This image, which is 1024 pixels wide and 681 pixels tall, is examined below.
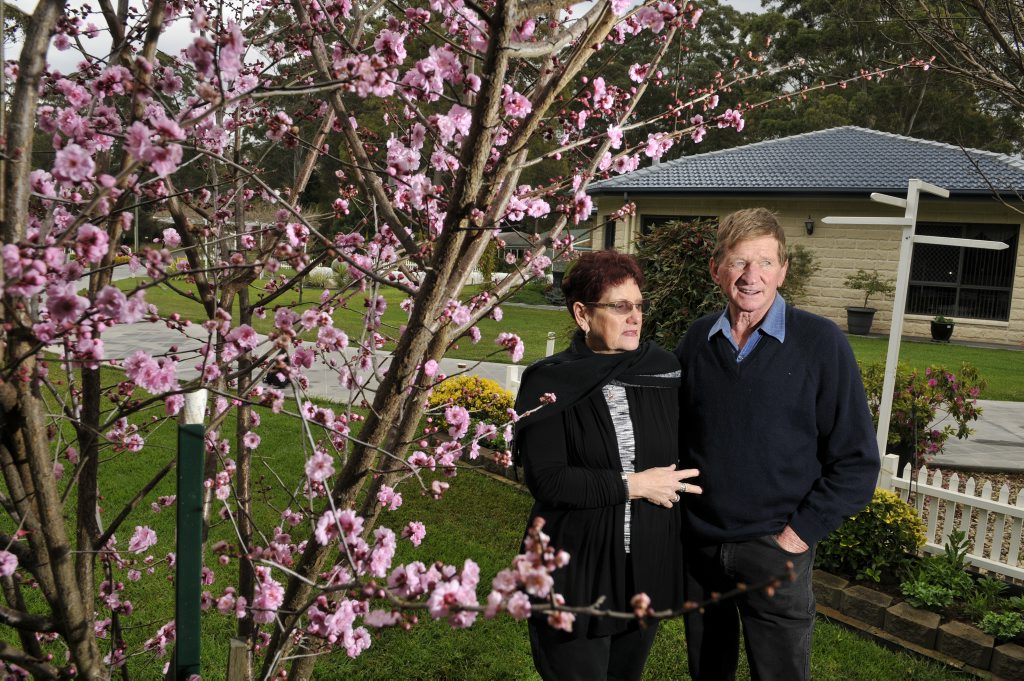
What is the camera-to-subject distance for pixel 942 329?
16.0 m

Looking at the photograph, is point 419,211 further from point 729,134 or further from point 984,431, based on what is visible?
point 729,134

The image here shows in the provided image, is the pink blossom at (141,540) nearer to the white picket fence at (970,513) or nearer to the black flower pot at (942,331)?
the white picket fence at (970,513)

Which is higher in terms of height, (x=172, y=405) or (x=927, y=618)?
(x=172, y=405)

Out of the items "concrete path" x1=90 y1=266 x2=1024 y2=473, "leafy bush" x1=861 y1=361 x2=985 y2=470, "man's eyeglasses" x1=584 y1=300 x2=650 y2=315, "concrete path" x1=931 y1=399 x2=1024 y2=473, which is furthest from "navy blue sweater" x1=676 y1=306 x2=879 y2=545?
"concrete path" x1=931 y1=399 x2=1024 y2=473

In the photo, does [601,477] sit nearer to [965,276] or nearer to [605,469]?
[605,469]

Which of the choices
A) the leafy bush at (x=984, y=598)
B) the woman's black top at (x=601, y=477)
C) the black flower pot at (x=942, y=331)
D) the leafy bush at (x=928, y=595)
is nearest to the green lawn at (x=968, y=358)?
the black flower pot at (x=942, y=331)

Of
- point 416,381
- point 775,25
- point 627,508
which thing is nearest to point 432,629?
point 627,508

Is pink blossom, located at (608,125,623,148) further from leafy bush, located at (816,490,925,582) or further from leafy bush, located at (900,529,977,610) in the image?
leafy bush, located at (900,529,977,610)

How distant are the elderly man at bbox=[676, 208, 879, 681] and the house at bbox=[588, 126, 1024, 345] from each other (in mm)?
13523

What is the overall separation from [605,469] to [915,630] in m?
2.44

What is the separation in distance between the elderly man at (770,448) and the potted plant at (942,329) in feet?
50.6

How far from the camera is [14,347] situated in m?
1.66

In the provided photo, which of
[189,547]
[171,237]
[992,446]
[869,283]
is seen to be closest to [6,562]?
[189,547]

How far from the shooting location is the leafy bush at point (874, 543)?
4293 mm
